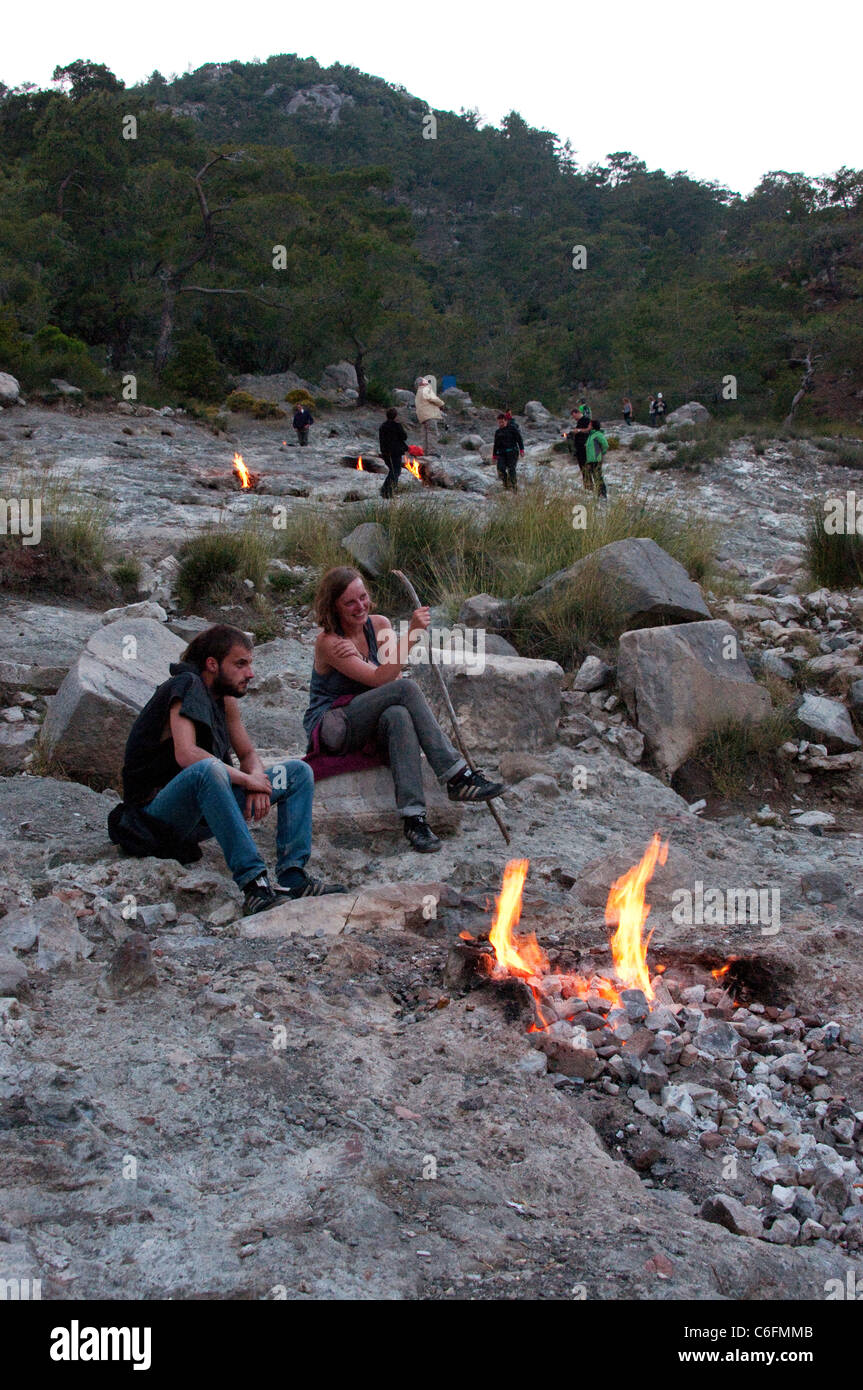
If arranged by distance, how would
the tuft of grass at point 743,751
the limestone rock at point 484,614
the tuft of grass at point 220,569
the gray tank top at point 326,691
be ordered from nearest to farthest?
the gray tank top at point 326,691, the tuft of grass at point 743,751, the limestone rock at point 484,614, the tuft of grass at point 220,569

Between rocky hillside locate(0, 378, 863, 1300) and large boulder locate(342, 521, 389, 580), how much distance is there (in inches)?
54.6

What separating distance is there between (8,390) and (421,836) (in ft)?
49.0

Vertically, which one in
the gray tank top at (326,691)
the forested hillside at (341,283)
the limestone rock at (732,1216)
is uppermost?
the forested hillside at (341,283)

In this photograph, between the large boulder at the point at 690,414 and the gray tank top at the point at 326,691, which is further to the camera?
the large boulder at the point at 690,414

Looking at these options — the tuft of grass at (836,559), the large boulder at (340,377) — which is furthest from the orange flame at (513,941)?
the large boulder at (340,377)

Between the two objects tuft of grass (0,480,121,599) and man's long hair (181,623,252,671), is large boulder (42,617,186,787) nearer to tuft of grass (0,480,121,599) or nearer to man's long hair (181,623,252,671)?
man's long hair (181,623,252,671)

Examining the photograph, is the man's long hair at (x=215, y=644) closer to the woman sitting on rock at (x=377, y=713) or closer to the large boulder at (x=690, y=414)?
the woman sitting on rock at (x=377, y=713)

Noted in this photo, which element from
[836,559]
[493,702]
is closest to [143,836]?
[493,702]

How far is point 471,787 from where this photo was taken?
4.43m

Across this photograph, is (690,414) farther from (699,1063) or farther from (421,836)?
(699,1063)

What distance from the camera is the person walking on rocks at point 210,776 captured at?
12.0 feet

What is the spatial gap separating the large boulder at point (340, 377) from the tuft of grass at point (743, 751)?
22430 millimetres

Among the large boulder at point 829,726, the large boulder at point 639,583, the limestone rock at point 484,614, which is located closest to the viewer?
the large boulder at point 829,726

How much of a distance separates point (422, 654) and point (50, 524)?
3298 mm
